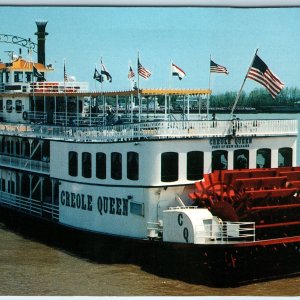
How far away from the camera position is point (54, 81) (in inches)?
387

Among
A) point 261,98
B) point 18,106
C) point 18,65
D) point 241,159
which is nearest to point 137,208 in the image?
point 241,159

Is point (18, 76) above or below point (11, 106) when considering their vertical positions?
above

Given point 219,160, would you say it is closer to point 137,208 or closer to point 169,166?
point 169,166

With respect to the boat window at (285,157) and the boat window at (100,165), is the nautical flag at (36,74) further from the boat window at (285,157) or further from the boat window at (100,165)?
the boat window at (285,157)

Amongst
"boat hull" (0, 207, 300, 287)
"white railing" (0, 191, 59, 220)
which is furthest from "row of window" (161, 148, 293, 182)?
"white railing" (0, 191, 59, 220)

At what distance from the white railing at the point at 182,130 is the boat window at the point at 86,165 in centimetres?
18

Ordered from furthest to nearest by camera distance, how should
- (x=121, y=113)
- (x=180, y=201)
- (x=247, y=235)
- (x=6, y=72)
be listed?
(x=6, y=72), (x=121, y=113), (x=180, y=201), (x=247, y=235)

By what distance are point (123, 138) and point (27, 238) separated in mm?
2161

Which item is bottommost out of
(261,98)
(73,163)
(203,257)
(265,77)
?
(203,257)

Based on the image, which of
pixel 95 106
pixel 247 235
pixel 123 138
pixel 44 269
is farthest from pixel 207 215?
pixel 95 106

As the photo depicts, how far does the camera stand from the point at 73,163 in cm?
907

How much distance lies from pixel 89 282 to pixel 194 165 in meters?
1.61

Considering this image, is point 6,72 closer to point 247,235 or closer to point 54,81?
point 54,81

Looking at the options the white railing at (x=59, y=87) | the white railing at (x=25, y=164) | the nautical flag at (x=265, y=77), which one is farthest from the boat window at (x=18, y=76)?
the nautical flag at (x=265, y=77)
